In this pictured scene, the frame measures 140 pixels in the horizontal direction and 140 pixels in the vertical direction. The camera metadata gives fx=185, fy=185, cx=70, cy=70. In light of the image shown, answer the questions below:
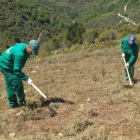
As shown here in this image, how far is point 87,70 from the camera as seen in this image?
8234mm

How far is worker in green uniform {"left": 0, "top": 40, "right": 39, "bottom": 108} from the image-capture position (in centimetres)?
381

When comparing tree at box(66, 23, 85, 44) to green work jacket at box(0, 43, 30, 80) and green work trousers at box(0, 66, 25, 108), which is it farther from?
green work jacket at box(0, 43, 30, 80)

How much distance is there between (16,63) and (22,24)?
80.0 m

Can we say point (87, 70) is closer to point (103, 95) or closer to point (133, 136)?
point (103, 95)

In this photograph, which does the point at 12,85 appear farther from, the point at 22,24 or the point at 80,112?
the point at 22,24

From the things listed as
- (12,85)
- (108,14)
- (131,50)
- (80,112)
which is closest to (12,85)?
(12,85)

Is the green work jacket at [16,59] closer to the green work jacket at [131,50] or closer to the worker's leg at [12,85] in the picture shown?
the worker's leg at [12,85]

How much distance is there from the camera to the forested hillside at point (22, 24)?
226ft

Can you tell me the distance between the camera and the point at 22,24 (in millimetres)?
79000

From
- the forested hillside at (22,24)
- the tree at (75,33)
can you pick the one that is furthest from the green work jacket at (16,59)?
the forested hillside at (22,24)

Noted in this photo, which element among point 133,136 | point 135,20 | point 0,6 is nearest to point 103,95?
point 133,136

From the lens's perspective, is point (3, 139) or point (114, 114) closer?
point (3, 139)

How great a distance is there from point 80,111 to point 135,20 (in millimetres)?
122233

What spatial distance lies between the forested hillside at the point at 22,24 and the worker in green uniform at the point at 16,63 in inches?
2129
